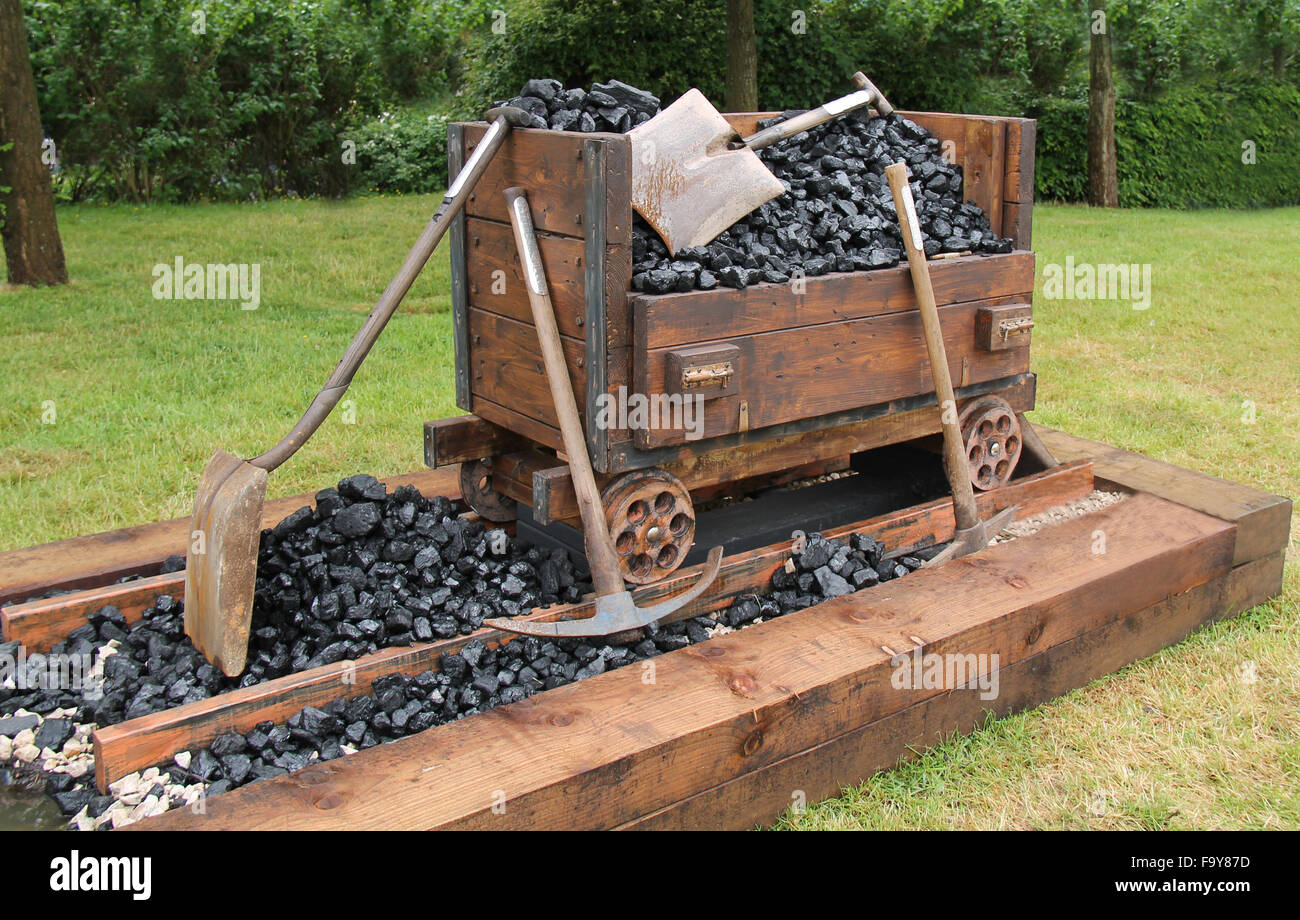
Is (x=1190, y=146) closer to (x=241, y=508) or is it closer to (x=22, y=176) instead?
(x=22, y=176)

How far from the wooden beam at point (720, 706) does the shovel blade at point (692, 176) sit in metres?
1.13

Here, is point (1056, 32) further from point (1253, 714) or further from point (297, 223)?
point (1253, 714)

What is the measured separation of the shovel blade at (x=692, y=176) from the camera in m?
3.29

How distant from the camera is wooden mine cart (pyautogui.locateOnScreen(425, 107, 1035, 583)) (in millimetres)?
3154

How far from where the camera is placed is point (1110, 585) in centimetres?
358

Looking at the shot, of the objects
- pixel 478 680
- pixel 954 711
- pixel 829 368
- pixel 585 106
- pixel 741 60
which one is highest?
pixel 741 60

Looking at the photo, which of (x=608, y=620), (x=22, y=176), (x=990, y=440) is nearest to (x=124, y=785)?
(x=608, y=620)

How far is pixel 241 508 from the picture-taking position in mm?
3094

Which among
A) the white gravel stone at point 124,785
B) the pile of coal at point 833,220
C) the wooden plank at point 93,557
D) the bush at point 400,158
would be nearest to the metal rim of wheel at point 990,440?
the pile of coal at point 833,220

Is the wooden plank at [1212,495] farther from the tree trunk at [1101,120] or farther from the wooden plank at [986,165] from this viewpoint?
the tree trunk at [1101,120]

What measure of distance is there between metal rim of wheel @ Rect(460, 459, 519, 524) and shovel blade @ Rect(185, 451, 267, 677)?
0.80 m

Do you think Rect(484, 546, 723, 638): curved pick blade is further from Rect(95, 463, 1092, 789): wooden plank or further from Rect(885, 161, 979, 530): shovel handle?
Rect(885, 161, 979, 530): shovel handle

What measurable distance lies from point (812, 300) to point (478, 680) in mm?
1424

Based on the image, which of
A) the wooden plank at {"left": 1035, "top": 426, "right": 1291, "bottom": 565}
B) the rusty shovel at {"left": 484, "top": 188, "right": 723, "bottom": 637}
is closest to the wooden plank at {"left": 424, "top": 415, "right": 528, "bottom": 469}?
the rusty shovel at {"left": 484, "top": 188, "right": 723, "bottom": 637}
